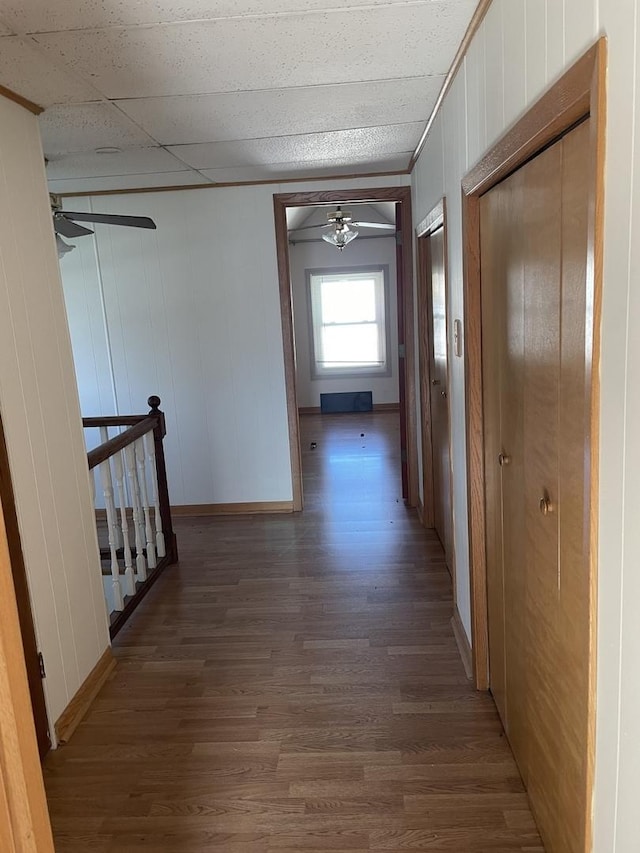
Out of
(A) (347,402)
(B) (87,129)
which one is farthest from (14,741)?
(A) (347,402)

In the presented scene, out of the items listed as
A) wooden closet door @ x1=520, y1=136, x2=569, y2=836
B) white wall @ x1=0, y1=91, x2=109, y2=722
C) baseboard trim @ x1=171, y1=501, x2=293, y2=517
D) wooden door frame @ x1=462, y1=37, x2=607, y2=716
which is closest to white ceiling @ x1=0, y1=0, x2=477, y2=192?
white wall @ x1=0, y1=91, x2=109, y2=722

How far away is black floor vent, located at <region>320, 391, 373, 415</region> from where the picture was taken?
8.66 m

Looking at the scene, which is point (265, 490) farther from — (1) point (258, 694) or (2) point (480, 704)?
(2) point (480, 704)

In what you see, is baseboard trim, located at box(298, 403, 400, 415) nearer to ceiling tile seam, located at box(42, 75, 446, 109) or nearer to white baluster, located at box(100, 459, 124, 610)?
white baluster, located at box(100, 459, 124, 610)

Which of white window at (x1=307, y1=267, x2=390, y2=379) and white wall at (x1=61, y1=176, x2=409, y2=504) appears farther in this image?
white window at (x1=307, y1=267, x2=390, y2=379)

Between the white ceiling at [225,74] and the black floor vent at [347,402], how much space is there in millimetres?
5155

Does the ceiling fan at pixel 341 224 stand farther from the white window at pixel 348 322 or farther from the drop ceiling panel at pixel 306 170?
the white window at pixel 348 322

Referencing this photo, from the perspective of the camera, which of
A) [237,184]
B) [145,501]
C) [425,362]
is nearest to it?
[145,501]

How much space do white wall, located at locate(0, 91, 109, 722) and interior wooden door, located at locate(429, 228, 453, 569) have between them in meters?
1.71

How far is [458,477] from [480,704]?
0.89 meters

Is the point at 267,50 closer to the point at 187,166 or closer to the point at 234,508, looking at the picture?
the point at 187,166

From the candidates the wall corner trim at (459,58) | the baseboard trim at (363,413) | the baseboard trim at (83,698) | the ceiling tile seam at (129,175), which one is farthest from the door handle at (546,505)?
the baseboard trim at (363,413)

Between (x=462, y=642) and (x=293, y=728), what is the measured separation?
0.83m

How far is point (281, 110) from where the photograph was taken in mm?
2729
